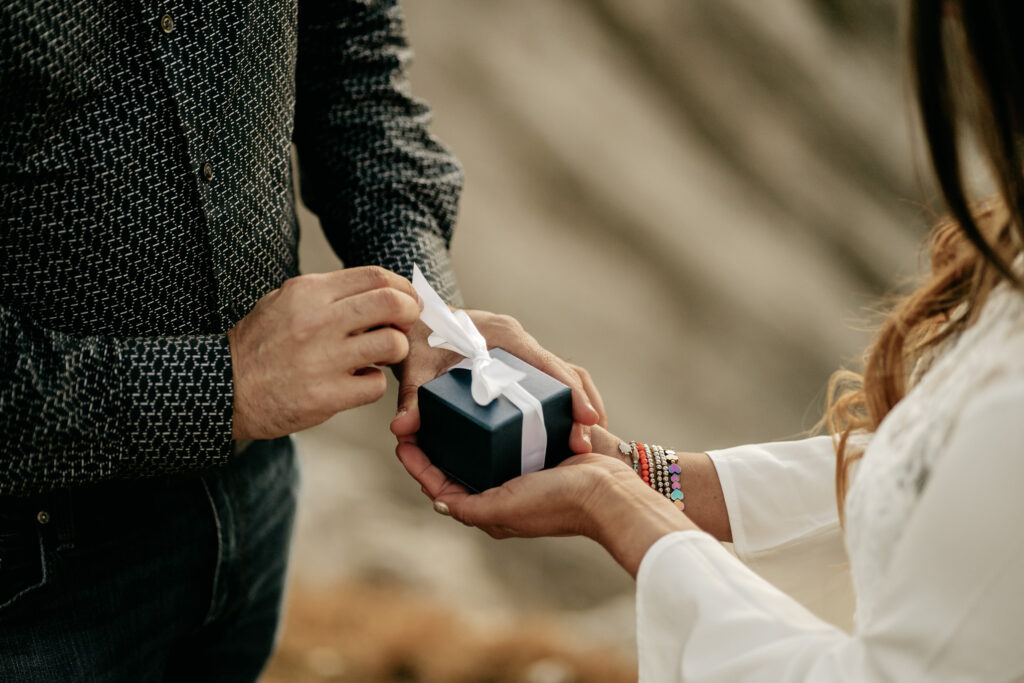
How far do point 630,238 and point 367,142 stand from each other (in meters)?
2.89

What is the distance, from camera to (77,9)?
91cm

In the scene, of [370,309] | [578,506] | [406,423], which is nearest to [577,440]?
[578,506]

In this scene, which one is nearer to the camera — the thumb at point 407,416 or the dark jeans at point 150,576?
the dark jeans at point 150,576

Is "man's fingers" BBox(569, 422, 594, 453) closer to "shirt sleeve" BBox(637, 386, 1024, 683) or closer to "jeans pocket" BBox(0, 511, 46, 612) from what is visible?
"shirt sleeve" BBox(637, 386, 1024, 683)

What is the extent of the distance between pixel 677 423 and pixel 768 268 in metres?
1.25

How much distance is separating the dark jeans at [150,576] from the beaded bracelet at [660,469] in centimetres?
61

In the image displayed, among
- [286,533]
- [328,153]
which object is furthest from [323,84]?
[286,533]

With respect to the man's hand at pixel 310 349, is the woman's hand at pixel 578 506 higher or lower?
lower

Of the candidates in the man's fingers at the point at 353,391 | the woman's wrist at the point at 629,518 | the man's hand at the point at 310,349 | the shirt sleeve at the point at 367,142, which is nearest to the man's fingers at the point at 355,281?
the man's hand at the point at 310,349

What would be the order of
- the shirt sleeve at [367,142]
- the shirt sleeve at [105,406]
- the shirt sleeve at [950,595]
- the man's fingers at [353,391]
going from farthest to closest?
the shirt sleeve at [367,142], the man's fingers at [353,391], the shirt sleeve at [105,406], the shirt sleeve at [950,595]

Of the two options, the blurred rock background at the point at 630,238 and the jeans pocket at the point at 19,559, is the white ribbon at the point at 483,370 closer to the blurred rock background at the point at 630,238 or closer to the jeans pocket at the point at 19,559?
the jeans pocket at the point at 19,559

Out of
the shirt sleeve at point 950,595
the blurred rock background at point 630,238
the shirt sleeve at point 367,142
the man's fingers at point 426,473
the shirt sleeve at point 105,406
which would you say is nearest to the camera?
the shirt sleeve at point 950,595

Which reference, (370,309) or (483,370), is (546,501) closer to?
(483,370)

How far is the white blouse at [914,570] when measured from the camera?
646mm
